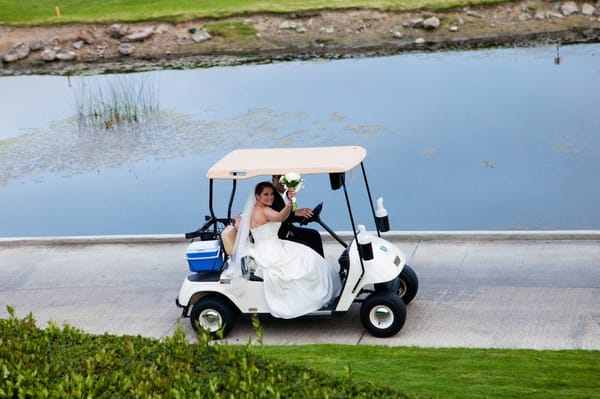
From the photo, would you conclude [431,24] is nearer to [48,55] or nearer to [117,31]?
[117,31]

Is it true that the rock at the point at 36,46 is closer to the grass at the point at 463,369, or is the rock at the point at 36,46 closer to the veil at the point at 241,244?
the veil at the point at 241,244

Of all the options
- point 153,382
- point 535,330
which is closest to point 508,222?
point 535,330

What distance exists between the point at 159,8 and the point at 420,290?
27.9 metres

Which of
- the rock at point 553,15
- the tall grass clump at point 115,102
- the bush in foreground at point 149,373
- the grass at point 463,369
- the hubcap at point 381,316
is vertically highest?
the bush in foreground at point 149,373

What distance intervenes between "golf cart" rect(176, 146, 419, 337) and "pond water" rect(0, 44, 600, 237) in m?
4.88

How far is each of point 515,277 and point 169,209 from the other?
308 inches

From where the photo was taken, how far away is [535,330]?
9.41m

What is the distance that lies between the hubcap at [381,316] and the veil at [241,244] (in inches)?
55.0

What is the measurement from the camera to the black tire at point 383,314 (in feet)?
31.4

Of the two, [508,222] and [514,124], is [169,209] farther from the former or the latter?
[514,124]

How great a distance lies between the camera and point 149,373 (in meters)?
5.86

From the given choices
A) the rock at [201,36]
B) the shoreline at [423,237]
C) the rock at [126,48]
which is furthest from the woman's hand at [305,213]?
the rock at [126,48]

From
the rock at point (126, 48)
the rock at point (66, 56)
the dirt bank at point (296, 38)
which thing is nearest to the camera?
the dirt bank at point (296, 38)

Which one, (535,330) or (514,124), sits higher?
(535,330)
